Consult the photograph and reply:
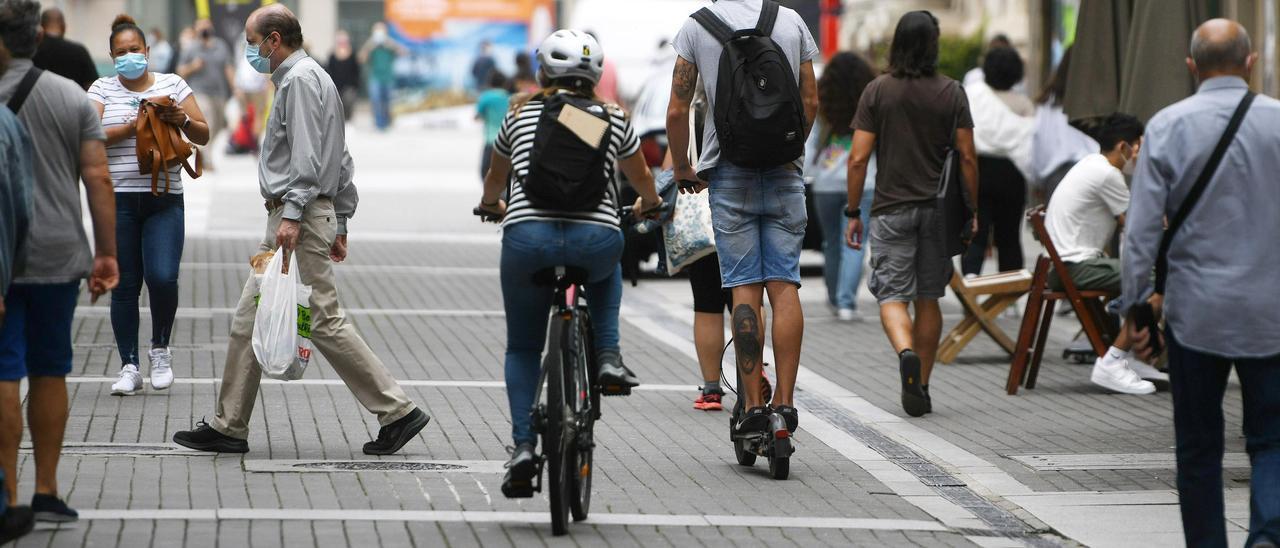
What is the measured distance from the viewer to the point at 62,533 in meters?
6.30

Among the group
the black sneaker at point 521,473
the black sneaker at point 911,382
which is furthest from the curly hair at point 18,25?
the black sneaker at point 911,382

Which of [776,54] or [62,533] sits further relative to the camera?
[776,54]

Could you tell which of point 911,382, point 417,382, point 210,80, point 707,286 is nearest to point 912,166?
point 911,382

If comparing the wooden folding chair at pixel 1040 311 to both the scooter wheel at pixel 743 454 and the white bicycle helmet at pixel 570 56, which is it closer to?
the scooter wheel at pixel 743 454

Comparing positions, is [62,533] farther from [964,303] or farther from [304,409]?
[964,303]

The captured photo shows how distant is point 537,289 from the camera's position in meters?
6.64

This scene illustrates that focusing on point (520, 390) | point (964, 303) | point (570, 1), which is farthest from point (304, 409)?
point (570, 1)

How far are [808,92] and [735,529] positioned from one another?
2.08 m

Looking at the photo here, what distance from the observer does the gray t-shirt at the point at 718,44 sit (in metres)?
7.83

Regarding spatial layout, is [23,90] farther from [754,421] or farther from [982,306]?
[982,306]

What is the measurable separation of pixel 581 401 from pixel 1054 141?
780cm

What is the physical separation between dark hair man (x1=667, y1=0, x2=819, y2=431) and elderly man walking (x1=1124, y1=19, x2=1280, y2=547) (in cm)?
211

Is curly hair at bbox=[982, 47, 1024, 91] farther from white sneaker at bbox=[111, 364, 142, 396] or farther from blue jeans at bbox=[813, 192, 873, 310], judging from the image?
white sneaker at bbox=[111, 364, 142, 396]

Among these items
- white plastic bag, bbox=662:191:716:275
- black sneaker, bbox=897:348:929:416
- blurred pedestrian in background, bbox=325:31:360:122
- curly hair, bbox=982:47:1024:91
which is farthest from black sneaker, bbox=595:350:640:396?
blurred pedestrian in background, bbox=325:31:360:122
